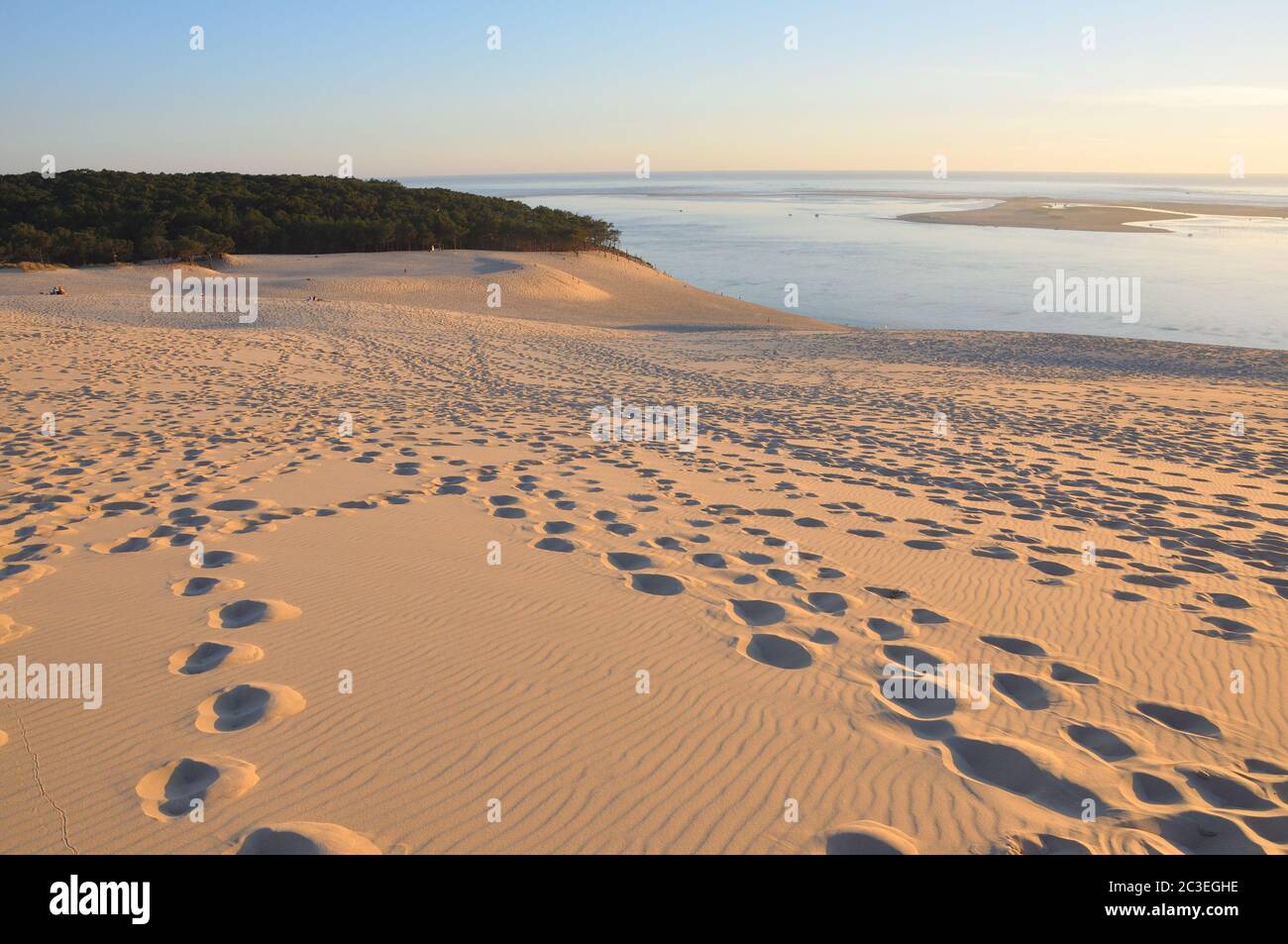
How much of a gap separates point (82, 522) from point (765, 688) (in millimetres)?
4760

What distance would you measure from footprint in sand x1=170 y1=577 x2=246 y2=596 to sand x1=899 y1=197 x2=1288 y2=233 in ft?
223

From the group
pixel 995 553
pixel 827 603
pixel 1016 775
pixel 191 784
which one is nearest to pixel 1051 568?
pixel 995 553

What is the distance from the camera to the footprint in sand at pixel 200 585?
470 centimetres

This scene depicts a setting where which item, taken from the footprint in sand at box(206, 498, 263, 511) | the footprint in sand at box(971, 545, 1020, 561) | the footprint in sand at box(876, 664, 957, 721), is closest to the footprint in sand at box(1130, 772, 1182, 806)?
the footprint in sand at box(876, 664, 957, 721)

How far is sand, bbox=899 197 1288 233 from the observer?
66.5 meters

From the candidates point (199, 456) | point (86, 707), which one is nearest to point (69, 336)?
point (199, 456)

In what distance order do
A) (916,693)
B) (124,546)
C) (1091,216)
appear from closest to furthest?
(916,693)
(124,546)
(1091,216)

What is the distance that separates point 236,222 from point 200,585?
40.6 meters

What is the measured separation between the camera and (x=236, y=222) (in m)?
39.8

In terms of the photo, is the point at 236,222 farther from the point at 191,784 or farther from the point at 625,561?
the point at 191,784

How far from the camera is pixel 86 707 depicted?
11.6 feet

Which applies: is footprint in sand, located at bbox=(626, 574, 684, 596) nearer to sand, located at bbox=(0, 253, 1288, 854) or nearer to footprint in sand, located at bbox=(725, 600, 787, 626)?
sand, located at bbox=(0, 253, 1288, 854)

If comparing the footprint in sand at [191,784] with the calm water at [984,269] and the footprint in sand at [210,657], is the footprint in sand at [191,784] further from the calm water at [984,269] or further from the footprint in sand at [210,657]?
the calm water at [984,269]

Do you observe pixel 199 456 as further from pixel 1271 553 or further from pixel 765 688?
pixel 1271 553
